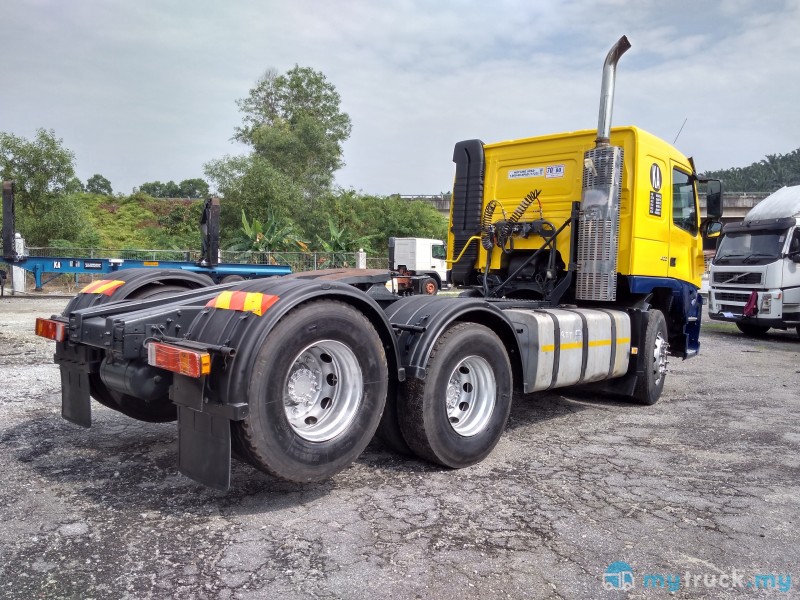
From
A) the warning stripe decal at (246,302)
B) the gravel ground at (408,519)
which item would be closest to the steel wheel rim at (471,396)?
the gravel ground at (408,519)

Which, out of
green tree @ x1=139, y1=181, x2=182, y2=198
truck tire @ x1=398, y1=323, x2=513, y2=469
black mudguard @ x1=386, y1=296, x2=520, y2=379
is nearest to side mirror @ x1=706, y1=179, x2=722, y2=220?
black mudguard @ x1=386, y1=296, x2=520, y2=379

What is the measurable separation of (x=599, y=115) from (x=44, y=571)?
19.3ft

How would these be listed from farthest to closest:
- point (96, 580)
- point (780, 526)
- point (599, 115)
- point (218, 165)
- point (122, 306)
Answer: point (218, 165) → point (599, 115) → point (122, 306) → point (780, 526) → point (96, 580)

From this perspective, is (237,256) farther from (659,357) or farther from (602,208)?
(602,208)

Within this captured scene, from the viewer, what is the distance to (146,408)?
4.74 meters

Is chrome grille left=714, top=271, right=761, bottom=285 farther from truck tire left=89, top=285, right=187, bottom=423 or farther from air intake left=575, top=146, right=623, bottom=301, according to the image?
truck tire left=89, top=285, right=187, bottom=423

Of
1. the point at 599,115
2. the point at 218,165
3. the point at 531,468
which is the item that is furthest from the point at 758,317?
the point at 218,165

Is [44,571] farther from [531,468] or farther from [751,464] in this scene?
[751,464]

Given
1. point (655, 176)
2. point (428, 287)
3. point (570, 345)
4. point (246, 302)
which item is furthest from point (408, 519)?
point (428, 287)

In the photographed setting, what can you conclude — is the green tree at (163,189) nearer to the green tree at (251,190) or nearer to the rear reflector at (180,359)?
the green tree at (251,190)

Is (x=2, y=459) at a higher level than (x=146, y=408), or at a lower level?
Result: lower

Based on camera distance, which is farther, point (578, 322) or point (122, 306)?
point (578, 322)

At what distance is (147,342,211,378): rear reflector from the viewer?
10.6ft

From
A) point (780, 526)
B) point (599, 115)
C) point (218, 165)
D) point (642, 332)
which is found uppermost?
point (218, 165)
